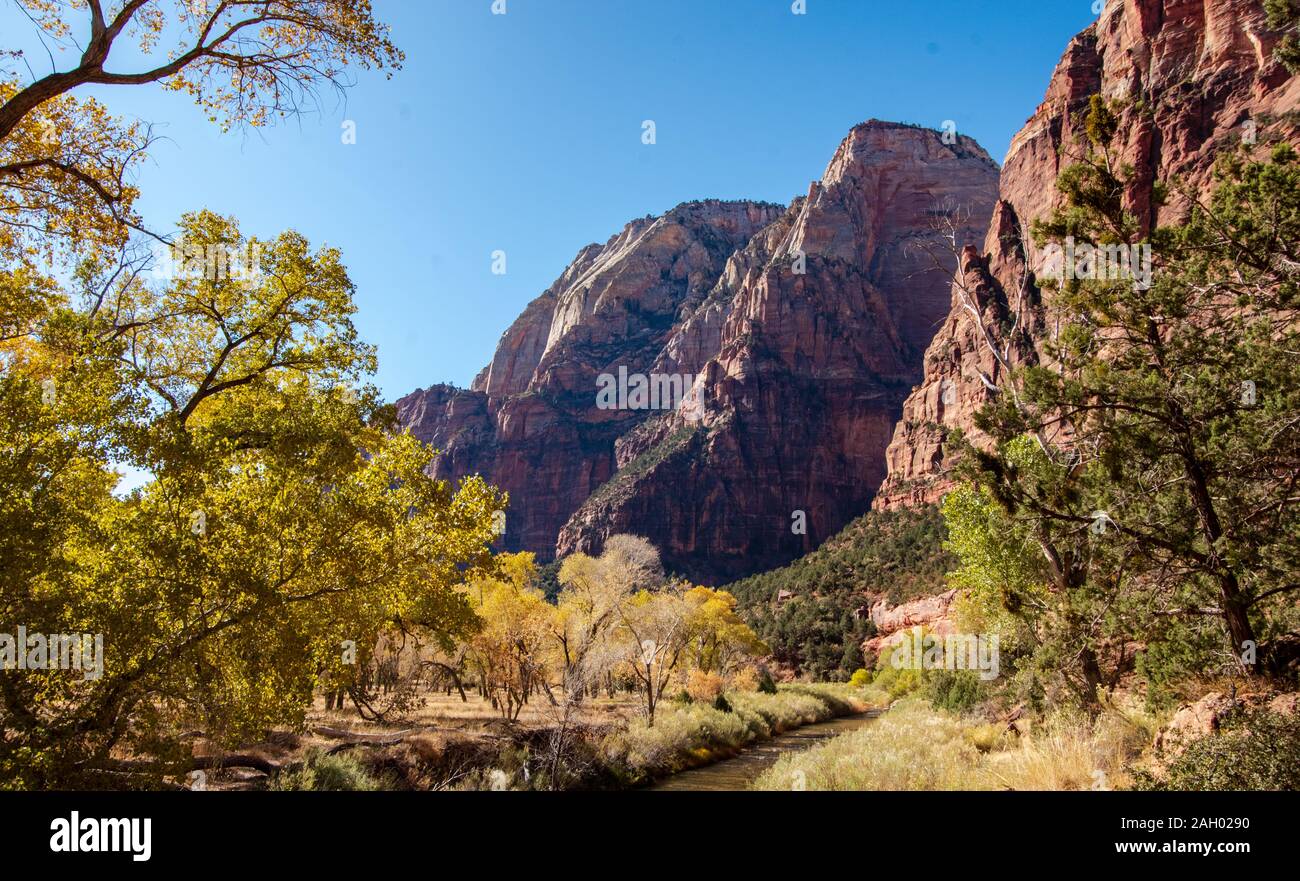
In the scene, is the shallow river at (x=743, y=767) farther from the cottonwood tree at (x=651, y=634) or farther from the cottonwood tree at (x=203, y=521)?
the cottonwood tree at (x=203, y=521)

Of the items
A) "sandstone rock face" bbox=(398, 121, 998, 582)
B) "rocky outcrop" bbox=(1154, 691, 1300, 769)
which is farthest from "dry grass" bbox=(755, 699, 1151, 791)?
"sandstone rock face" bbox=(398, 121, 998, 582)

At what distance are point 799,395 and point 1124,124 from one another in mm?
70090

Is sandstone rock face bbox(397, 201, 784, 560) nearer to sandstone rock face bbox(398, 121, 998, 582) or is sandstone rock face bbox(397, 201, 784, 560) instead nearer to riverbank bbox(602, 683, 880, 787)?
sandstone rock face bbox(398, 121, 998, 582)

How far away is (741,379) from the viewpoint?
5202 inches

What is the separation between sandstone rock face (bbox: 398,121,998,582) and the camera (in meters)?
127

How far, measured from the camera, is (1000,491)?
10.0 m

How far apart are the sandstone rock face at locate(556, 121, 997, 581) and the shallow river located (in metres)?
85.6

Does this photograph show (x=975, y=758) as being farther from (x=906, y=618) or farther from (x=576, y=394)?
(x=576, y=394)

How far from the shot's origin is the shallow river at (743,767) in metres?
20.8

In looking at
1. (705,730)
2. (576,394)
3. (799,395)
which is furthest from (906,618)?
(576,394)

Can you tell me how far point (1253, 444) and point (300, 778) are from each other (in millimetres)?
16694
